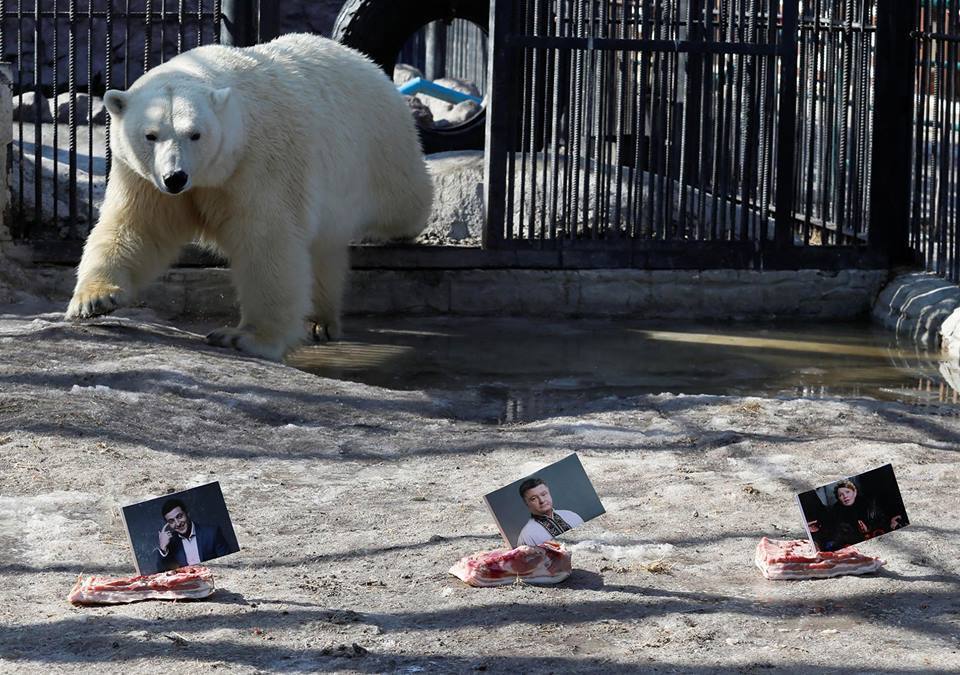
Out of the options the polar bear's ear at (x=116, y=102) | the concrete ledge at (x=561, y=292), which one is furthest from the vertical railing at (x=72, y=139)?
the polar bear's ear at (x=116, y=102)

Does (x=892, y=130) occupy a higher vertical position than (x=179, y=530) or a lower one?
higher

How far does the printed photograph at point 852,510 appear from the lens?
3.35 meters

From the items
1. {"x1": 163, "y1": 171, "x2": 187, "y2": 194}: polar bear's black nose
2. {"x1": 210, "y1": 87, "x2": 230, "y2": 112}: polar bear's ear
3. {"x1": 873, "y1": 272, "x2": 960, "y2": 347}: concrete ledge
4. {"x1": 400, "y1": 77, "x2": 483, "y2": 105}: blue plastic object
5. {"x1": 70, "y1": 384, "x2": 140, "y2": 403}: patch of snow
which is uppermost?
{"x1": 400, "y1": 77, "x2": 483, "y2": 105}: blue plastic object

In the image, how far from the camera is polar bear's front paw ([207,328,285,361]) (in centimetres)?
592

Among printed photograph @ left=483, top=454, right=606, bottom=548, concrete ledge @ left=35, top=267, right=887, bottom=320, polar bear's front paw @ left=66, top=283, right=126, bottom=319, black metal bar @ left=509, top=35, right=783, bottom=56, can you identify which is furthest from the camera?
concrete ledge @ left=35, top=267, right=887, bottom=320

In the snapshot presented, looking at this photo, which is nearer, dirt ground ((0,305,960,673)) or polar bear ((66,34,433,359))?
dirt ground ((0,305,960,673))

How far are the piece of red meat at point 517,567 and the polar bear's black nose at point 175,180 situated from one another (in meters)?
2.60

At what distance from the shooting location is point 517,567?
337cm

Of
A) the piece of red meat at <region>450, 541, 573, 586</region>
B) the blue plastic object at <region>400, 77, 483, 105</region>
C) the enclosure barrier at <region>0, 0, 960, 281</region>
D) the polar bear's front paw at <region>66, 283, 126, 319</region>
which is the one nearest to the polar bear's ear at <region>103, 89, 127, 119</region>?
the polar bear's front paw at <region>66, 283, 126, 319</region>

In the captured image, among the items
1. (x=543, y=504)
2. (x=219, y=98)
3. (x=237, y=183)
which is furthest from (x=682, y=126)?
(x=543, y=504)

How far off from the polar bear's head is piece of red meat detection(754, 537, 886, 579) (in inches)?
116

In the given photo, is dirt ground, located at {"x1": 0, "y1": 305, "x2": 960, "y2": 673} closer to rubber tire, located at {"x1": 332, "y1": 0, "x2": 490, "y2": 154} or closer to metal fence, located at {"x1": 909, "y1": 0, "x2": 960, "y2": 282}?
metal fence, located at {"x1": 909, "y1": 0, "x2": 960, "y2": 282}

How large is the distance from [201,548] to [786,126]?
5214 millimetres

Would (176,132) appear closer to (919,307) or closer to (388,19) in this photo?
(388,19)
